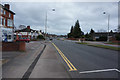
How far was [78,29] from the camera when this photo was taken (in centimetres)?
7488

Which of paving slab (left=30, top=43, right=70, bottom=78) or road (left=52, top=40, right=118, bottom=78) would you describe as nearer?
paving slab (left=30, top=43, right=70, bottom=78)

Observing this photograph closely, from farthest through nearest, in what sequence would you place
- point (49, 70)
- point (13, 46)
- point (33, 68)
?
point (13, 46), point (33, 68), point (49, 70)

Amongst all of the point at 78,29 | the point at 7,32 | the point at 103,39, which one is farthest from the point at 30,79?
the point at 78,29

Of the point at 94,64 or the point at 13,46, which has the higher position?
the point at 13,46

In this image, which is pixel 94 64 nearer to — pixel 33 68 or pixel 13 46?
pixel 33 68

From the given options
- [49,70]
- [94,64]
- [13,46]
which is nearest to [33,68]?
[49,70]

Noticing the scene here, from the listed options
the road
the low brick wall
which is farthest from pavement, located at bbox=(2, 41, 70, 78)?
the low brick wall

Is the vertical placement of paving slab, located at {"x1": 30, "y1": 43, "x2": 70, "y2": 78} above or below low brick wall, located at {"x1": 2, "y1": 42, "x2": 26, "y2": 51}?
below

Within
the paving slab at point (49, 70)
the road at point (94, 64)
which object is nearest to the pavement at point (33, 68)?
the paving slab at point (49, 70)

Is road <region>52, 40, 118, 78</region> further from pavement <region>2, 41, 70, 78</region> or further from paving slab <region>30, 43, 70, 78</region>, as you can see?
pavement <region>2, 41, 70, 78</region>

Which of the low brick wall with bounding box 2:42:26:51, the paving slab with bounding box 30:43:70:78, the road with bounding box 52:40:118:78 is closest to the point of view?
the paving slab with bounding box 30:43:70:78

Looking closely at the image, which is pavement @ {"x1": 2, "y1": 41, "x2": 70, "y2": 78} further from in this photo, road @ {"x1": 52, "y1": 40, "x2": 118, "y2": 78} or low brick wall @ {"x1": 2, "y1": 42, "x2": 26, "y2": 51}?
low brick wall @ {"x1": 2, "y1": 42, "x2": 26, "y2": 51}

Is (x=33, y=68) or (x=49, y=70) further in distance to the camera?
(x=33, y=68)

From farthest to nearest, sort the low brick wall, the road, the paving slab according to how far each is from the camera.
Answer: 1. the low brick wall
2. the road
3. the paving slab
